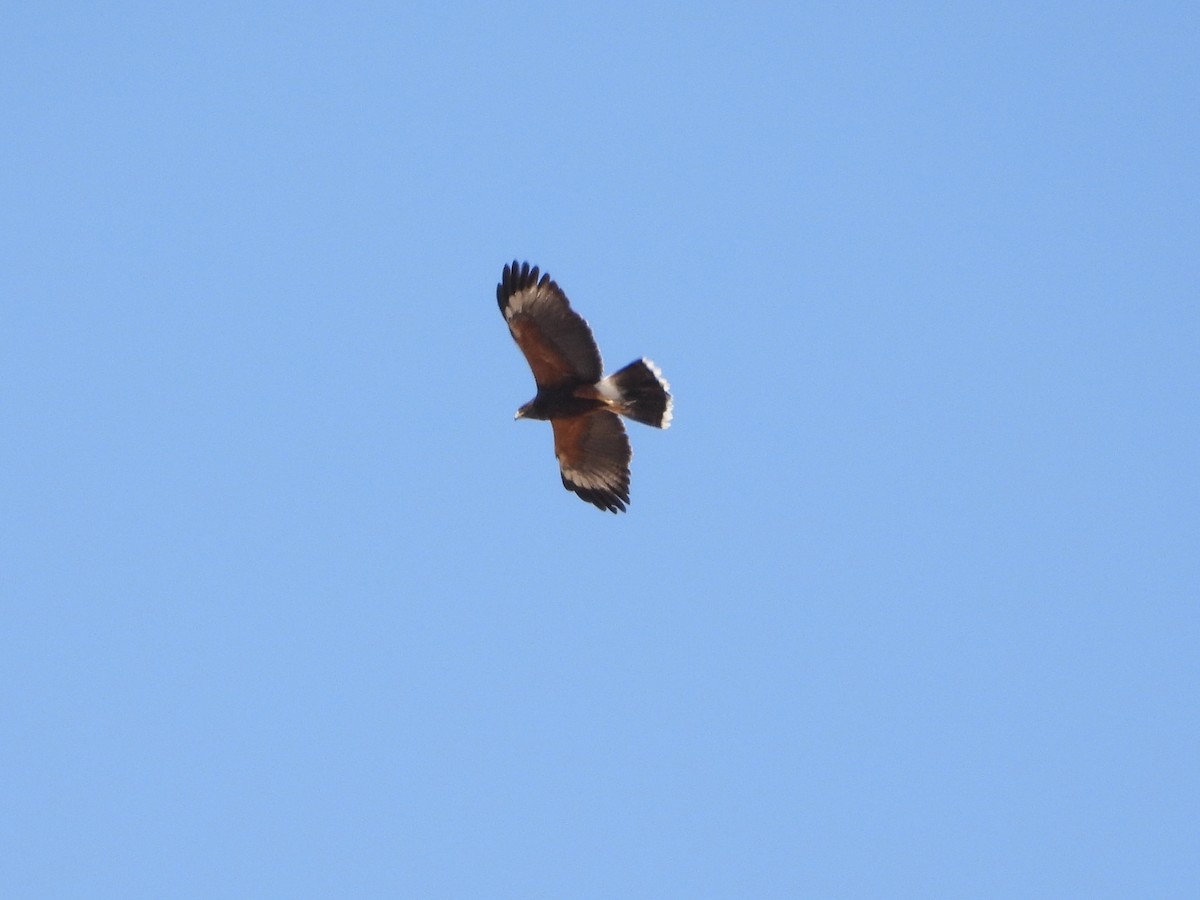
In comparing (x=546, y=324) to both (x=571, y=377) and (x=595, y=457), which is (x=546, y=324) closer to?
(x=571, y=377)

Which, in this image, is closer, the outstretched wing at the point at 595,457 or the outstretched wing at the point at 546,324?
the outstretched wing at the point at 546,324

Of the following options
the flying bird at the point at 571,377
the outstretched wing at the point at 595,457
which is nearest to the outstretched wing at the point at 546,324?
the flying bird at the point at 571,377

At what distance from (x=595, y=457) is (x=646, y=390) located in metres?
1.29

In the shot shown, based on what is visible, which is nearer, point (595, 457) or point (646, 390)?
point (646, 390)

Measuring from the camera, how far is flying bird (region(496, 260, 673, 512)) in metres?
15.6

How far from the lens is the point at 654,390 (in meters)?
15.9

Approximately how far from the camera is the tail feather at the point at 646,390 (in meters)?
15.8

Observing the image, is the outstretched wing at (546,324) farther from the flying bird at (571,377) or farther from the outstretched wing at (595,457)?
the outstretched wing at (595,457)

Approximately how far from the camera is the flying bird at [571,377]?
1565cm

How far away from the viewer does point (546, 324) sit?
1571cm

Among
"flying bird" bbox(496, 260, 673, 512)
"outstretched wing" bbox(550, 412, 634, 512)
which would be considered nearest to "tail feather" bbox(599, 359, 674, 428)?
"flying bird" bbox(496, 260, 673, 512)

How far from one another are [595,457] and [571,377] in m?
1.14

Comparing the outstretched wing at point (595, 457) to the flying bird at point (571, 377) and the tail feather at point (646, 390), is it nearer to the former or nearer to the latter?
the flying bird at point (571, 377)

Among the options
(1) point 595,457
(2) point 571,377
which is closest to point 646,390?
(2) point 571,377
